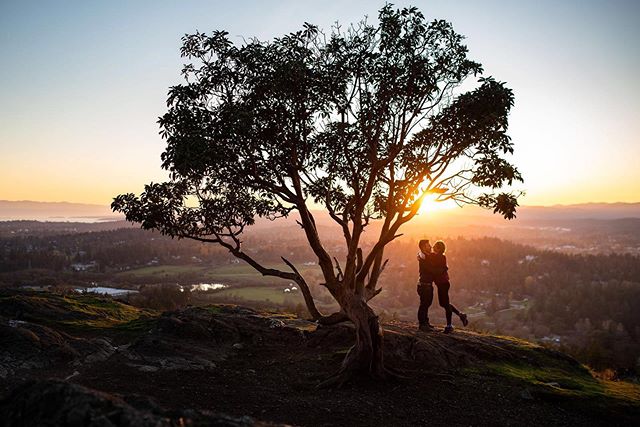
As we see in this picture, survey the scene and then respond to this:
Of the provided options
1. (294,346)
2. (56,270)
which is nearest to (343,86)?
(294,346)

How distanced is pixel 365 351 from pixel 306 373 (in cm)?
261

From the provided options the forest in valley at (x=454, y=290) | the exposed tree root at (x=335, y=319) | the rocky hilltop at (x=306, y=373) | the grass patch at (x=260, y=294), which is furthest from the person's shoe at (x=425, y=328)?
the grass patch at (x=260, y=294)

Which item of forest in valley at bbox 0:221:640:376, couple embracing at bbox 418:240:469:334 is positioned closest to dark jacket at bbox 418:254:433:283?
couple embracing at bbox 418:240:469:334

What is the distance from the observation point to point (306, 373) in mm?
15500

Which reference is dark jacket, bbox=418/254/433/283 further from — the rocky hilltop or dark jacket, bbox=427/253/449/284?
the rocky hilltop

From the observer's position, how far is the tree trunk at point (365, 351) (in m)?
14.2

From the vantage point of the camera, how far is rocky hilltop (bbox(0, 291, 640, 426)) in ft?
40.0

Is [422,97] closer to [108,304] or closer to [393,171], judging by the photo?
[393,171]

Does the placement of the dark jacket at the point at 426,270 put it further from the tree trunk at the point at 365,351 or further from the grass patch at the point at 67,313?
the grass patch at the point at 67,313

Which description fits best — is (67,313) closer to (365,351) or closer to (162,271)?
(365,351)

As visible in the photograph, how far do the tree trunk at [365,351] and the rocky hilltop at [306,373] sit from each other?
1.39 feet

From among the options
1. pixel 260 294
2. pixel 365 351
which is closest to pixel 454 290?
pixel 260 294

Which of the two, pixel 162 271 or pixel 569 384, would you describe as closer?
pixel 569 384

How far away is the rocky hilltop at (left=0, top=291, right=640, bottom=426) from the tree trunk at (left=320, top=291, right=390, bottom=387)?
1.39ft
